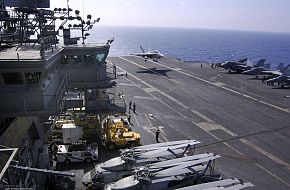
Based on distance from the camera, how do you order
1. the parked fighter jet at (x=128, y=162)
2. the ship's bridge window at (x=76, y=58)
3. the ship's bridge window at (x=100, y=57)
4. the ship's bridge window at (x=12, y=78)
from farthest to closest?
the ship's bridge window at (x=100, y=57) → the ship's bridge window at (x=76, y=58) → the parked fighter jet at (x=128, y=162) → the ship's bridge window at (x=12, y=78)

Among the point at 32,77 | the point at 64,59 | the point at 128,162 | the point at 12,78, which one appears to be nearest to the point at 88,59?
the point at 64,59

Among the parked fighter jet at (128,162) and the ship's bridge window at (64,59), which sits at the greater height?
the ship's bridge window at (64,59)

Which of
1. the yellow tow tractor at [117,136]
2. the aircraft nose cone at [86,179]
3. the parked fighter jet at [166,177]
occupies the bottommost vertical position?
the aircraft nose cone at [86,179]

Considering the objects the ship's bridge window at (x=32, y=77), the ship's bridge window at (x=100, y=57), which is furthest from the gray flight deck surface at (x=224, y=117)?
the ship's bridge window at (x=32, y=77)

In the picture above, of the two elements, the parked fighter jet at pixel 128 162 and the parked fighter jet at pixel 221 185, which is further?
the parked fighter jet at pixel 128 162

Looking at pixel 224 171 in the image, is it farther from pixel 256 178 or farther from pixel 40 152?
pixel 40 152

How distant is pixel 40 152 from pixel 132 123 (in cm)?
1677

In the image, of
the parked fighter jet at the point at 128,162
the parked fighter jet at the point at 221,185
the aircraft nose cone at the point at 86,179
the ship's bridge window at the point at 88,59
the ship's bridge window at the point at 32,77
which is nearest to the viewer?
the ship's bridge window at the point at 32,77

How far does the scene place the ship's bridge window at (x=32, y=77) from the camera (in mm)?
18766

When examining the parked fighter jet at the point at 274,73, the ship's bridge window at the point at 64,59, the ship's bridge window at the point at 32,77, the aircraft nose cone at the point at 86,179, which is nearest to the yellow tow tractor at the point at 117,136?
the aircraft nose cone at the point at 86,179

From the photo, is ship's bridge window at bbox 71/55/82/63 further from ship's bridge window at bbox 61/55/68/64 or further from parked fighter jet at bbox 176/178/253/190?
parked fighter jet at bbox 176/178/253/190

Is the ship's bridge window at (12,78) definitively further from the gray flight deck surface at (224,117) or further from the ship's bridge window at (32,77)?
the gray flight deck surface at (224,117)

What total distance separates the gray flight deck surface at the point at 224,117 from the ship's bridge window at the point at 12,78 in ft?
59.9

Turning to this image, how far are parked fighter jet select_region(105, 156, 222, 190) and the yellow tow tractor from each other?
9472 millimetres
